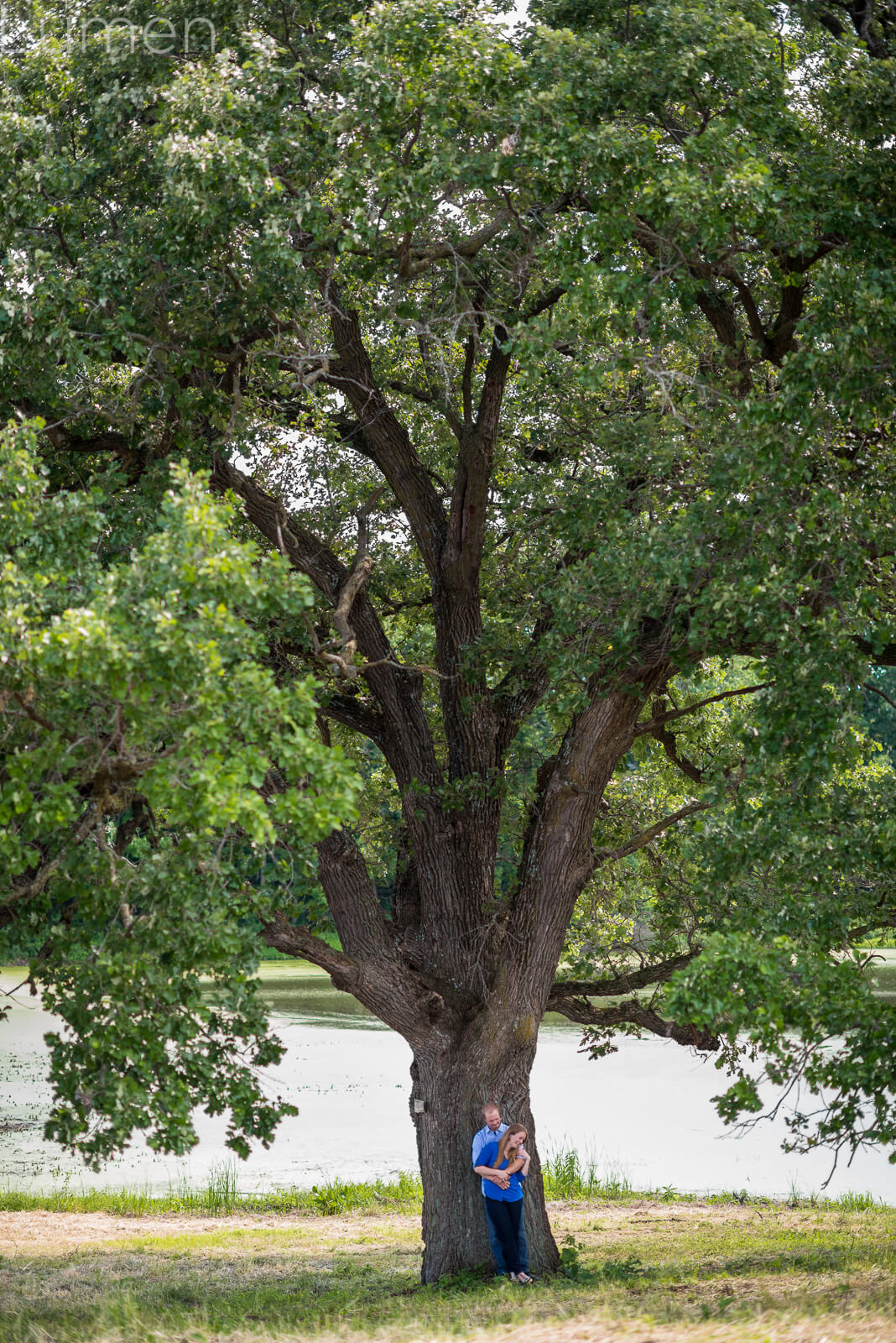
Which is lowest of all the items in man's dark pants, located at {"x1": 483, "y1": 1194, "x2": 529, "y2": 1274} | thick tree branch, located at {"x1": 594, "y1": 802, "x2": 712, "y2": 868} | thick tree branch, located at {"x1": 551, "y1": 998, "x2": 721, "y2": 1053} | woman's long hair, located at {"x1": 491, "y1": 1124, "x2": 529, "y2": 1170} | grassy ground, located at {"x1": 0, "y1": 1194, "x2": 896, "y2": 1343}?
grassy ground, located at {"x1": 0, "y1": 1194, "x2": 896, "y2": 1343}

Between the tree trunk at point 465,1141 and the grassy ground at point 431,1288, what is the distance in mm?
280

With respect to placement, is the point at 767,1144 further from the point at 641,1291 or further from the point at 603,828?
the point at 641,1291

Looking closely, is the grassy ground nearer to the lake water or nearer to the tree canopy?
the tree canopy

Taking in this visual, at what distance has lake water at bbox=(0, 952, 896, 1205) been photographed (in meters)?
16.1

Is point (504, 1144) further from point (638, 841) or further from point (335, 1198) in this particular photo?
point (335, 1198)

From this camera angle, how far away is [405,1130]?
59.5 feet

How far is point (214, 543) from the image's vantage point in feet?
17.1

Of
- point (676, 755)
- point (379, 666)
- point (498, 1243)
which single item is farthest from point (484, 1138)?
point (676, 755)

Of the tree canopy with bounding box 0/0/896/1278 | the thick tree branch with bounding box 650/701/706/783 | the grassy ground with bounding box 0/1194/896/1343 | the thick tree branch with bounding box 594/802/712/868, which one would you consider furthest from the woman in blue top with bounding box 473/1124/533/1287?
the thick tree branch with bounding box 650/701/706/783

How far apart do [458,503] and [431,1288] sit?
244 inches

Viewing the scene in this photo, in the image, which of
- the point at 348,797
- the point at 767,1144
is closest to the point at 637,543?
the point at 348,797

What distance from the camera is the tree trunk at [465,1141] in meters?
9.41

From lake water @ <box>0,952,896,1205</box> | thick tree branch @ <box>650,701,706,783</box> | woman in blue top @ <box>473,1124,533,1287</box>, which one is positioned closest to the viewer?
woman in blue top @ <box>473,1124,533,1287</box>

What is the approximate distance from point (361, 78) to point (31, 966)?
5.43m
